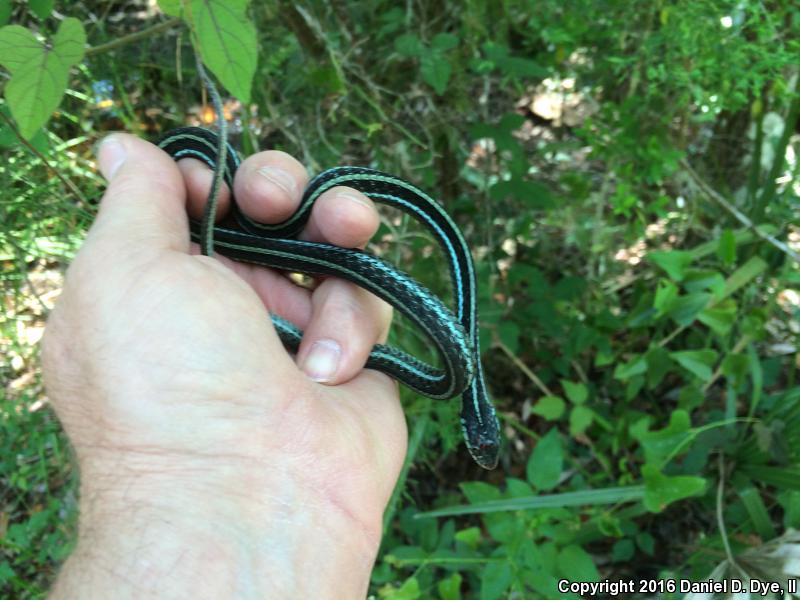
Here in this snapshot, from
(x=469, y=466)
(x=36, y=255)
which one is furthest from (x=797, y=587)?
(x=36, y=255)

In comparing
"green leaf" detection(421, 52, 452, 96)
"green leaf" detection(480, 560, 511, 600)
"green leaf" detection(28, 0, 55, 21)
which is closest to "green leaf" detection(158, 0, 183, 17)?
"green leaf" detection(28, 0, 55, 21)


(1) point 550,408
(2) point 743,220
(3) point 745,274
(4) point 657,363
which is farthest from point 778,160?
(1) point 550,408

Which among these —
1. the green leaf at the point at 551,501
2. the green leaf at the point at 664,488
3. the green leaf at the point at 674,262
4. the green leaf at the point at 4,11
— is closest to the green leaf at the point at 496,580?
the green leaf at the point at 551,501

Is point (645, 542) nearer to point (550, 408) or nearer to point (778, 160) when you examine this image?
point (550, 408)

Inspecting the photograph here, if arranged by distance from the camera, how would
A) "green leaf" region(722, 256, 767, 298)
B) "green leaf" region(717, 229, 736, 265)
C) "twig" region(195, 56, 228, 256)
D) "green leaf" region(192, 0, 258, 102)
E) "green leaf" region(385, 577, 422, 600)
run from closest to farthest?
"green leaf" region(192, 0, 258, 102), "twig" region(195, 56, 228, 256), "green leaf" region(385, 577, 422, 600), "green leaf" region(717, 229, 736, 265), "green leaf" region(722, 256, 767, 298)

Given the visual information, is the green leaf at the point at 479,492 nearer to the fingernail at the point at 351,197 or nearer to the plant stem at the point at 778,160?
the fingernail at the point at 351,197

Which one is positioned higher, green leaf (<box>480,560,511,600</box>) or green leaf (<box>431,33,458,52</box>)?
green leaf (<box>431,33,458,52</box>)

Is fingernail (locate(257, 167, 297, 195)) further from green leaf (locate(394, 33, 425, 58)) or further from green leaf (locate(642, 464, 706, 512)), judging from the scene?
green leaf (locate(642, 464, 706, 512))
